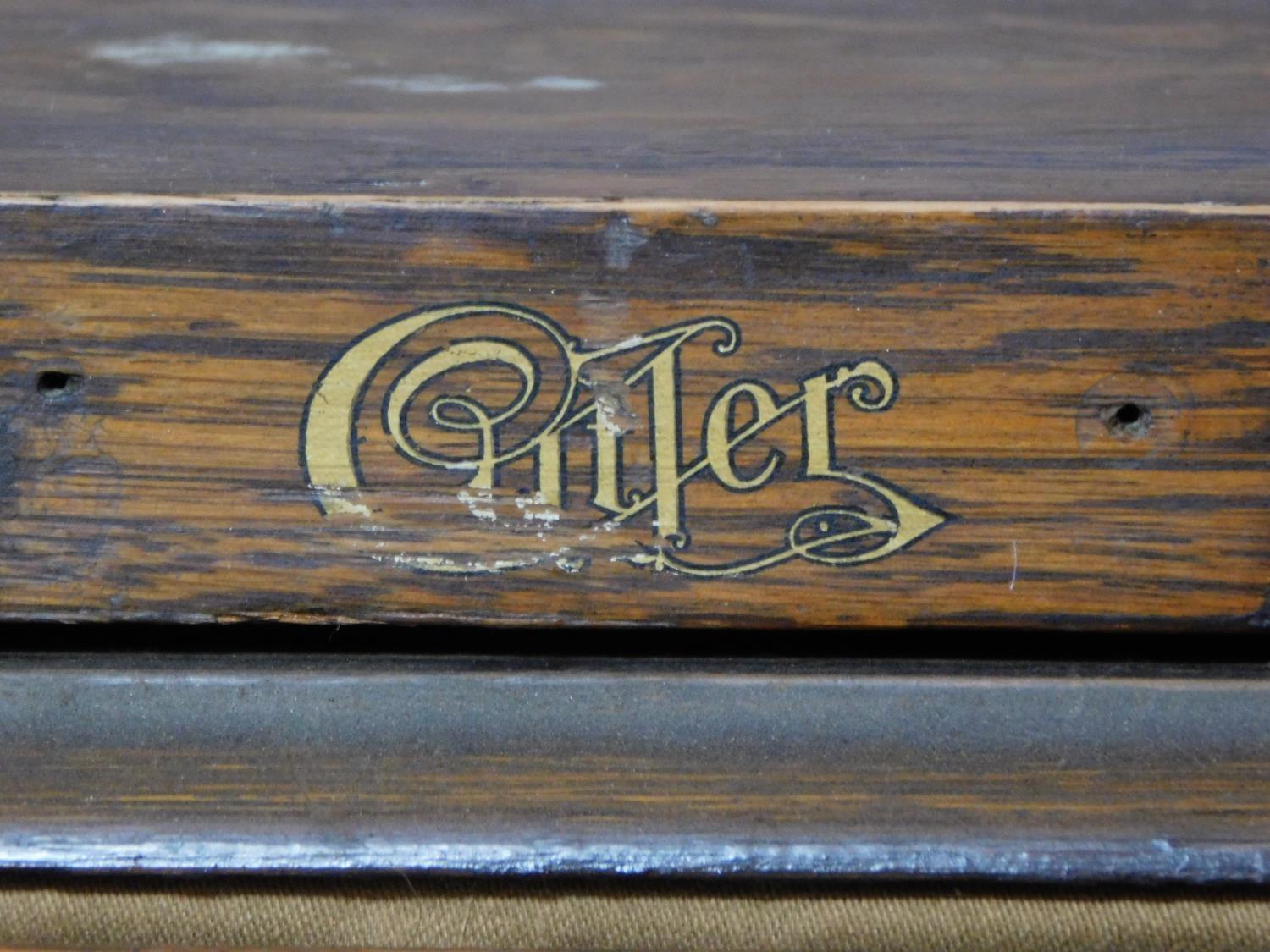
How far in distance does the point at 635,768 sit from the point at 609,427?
16cm

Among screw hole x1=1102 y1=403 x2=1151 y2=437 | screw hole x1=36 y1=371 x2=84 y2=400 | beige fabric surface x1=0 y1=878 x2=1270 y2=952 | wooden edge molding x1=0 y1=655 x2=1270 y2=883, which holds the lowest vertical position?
beige fabric surface x1=0 y1=878 x2=1270 y2=952

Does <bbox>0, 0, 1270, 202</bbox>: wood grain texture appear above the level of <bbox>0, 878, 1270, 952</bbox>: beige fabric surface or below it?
above

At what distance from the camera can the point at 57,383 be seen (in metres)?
0.58

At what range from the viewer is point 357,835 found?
55 cm

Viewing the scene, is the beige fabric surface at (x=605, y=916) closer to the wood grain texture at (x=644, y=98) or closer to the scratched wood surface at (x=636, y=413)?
the scratched wood surface at (x=636, y=413)

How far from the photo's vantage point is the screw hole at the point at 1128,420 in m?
0.58

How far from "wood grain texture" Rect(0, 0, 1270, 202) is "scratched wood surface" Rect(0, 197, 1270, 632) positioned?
6 centimetres

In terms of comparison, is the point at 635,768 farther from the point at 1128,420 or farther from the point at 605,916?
the point at 1128,420

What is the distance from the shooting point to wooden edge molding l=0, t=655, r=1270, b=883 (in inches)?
21.7

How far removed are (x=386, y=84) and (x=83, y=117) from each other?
171 millimetres

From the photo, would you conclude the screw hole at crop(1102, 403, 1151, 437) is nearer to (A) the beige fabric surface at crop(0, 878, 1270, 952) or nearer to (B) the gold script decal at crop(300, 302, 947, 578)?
(B) the gold script decal at crop(300, 302, 947, 578)

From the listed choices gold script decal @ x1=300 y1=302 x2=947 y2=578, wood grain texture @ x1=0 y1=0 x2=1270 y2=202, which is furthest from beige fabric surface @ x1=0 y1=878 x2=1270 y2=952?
wood grain texture @ x1=0 y1=0 x2=1270 y2=202

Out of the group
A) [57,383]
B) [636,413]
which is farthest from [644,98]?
[57,383]

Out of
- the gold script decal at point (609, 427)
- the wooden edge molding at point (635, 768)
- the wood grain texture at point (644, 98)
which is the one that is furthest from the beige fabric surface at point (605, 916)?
the wood grain texture at point (644, 98)
